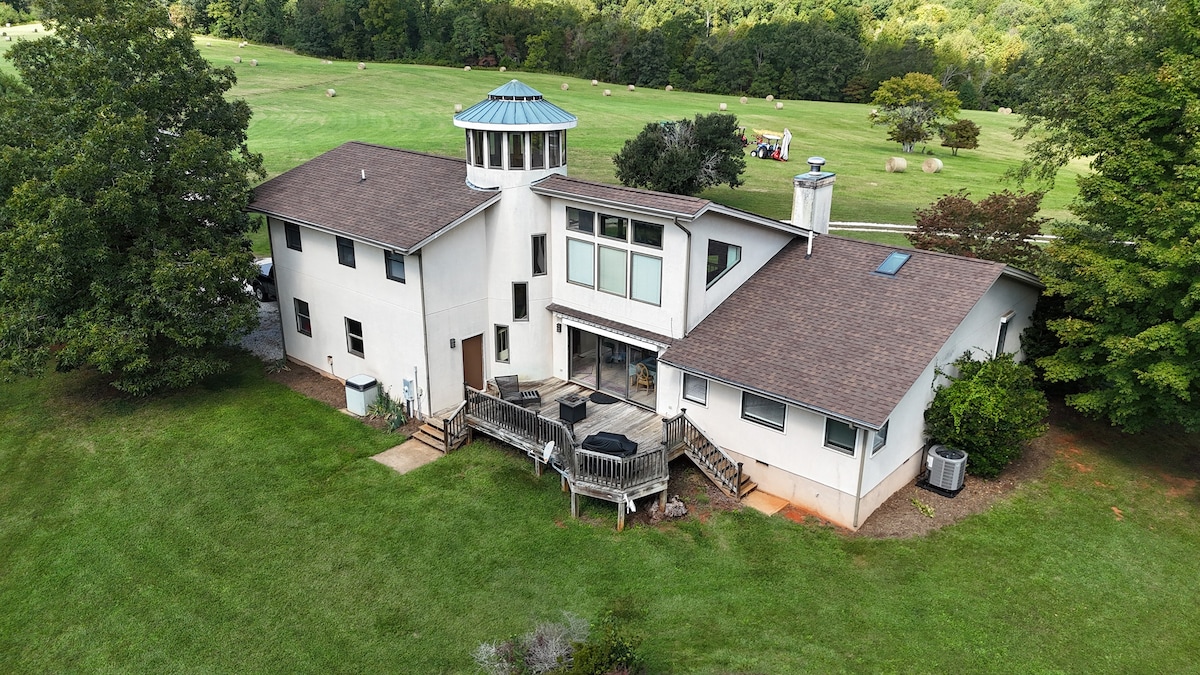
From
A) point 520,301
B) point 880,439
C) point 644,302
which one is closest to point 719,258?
point 644,302

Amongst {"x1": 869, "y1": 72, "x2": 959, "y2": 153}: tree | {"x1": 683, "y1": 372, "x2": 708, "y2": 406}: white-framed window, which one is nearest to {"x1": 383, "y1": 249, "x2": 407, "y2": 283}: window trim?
{"x1": 683, "y1": 372, "x2": 708, "y2": 406}: white-framed window

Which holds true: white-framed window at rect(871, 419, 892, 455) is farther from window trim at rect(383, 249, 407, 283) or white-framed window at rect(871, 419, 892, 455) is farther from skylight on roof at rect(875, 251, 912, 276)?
window trim at rect(383, 249, 407, 283)

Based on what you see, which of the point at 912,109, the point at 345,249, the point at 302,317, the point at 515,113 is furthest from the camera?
the point at 912,109

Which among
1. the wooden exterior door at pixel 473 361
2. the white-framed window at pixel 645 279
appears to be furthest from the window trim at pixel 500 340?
the white-framed window at pixel 645 279

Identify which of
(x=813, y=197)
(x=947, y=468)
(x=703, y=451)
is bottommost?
(x=947, y=468)

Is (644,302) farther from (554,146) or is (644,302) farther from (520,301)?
(554,146)
